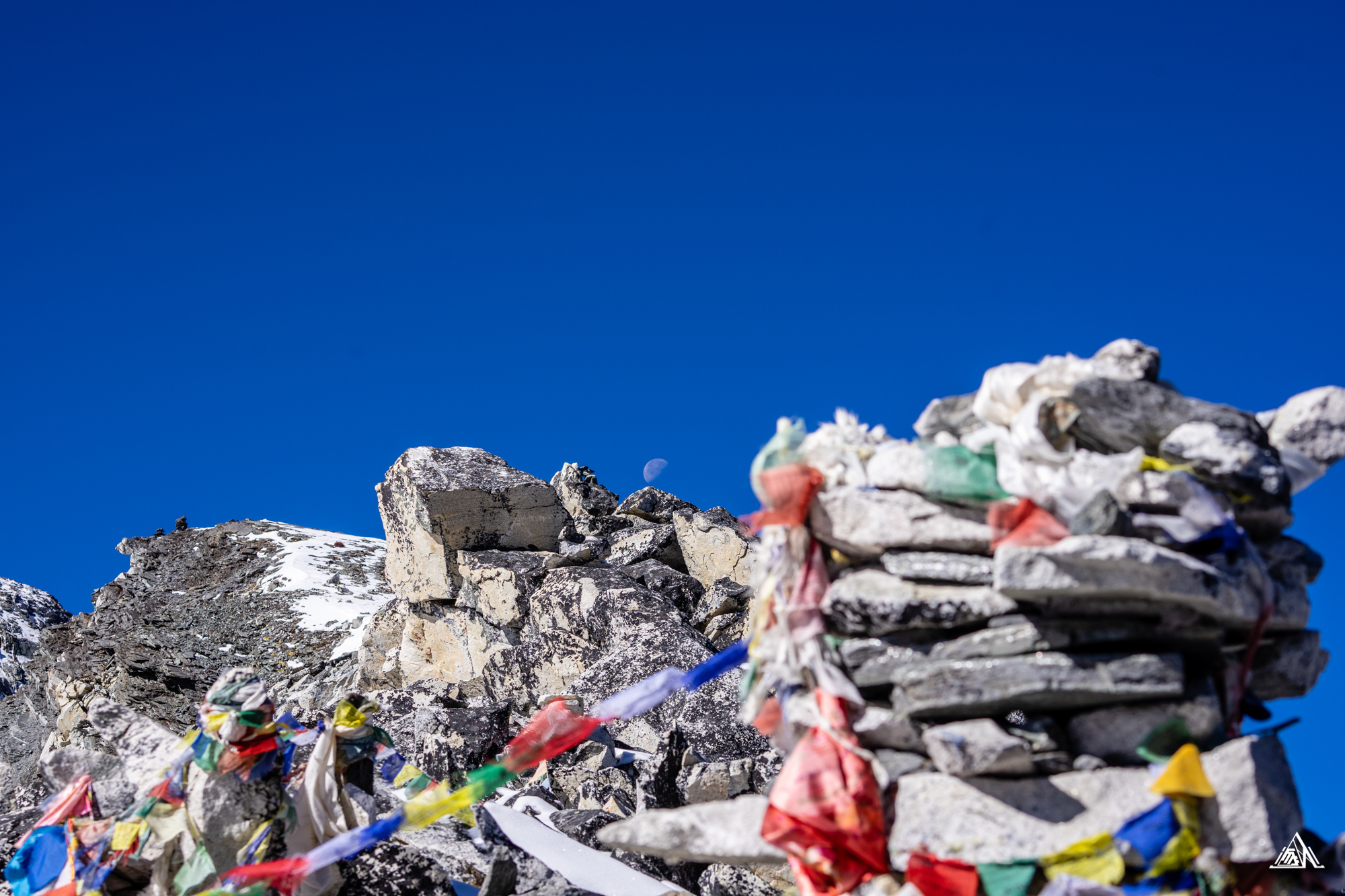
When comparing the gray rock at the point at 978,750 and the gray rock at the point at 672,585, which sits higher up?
the gray rock at the point at 672,585

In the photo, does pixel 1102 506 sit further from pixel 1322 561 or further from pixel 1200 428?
pixel 1322 561

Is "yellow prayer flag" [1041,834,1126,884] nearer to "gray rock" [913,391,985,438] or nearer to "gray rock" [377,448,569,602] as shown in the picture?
"gray rock" [913,391,985,438]

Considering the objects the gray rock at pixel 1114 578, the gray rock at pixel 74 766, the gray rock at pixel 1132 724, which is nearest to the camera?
the gray rock at pixel 1114 578

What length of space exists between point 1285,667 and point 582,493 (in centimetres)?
1354

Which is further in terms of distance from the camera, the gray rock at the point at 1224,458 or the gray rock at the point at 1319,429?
the gray rock at the point at 1319,429

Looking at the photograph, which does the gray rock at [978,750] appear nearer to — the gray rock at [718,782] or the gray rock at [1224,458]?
the gray rock at [1224,458]

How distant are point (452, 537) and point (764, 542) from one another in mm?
8357

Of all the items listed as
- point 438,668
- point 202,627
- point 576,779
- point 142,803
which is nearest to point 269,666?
point 202,627

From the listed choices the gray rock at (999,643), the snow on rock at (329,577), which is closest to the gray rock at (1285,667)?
the gray rock at (999,643)

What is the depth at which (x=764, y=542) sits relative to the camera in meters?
4.04

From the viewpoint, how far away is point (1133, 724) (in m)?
3.52

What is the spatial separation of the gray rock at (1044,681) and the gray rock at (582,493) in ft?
41.2

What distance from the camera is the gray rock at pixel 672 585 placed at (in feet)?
39.1

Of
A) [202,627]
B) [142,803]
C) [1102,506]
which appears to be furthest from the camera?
[202,627]
